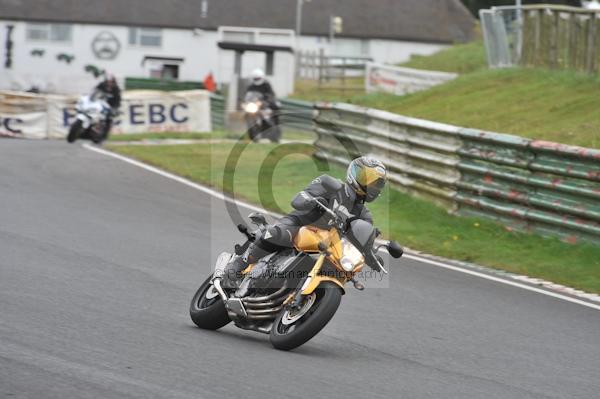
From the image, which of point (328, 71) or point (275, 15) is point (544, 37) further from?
point (275, 15)

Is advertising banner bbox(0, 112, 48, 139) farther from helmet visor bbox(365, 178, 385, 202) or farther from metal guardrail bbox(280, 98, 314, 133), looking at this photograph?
helmet visor bbox(365, 178, 385, 202)

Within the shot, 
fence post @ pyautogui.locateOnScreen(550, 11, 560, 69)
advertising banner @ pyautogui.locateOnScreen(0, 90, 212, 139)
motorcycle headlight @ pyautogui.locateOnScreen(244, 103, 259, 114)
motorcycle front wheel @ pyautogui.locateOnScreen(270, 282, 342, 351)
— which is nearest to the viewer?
motorcycle front wheel @ pyautogui.locateOnScreen(270, 282, 342, 351)

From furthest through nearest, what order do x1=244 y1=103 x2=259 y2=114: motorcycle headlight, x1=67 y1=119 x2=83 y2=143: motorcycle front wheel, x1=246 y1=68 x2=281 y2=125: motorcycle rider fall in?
x1=246 y1=68 x2=281 y2=125: motorcycle rider → x1=244 y1=103 x2=259 y2=114: motorcycle headlight → x1=67 y1=119 x2=83 y2=143: motorcycle front wheel

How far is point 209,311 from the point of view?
332 inches

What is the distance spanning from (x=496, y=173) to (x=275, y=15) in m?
53.9

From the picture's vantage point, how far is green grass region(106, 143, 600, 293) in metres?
12.4

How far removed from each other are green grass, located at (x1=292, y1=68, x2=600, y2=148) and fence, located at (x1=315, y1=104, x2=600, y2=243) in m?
2.49

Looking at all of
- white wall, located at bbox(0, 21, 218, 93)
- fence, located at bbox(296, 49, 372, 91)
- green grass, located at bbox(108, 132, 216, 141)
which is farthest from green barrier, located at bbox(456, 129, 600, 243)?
white wall, located at bbox(0, 21, 218, 93)

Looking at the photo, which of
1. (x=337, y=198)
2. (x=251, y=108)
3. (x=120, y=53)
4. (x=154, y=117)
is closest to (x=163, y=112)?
(x=154, y=117)

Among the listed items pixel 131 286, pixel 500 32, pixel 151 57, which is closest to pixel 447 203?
pixel 131 286

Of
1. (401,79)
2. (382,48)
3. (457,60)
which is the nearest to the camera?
(401,79)

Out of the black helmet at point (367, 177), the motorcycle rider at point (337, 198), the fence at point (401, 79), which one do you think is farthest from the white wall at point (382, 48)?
the black helmet at point (367, 177)

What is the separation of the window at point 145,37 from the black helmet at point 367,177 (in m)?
58.3

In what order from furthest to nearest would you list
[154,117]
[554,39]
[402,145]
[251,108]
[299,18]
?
[299,18], [154,117], [251,108], [554,39], [402,145]
